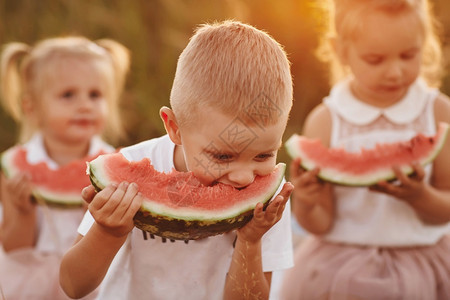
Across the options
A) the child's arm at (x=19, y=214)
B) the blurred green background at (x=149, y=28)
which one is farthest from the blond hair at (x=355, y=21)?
the blurred green background at (x=149, y=28)

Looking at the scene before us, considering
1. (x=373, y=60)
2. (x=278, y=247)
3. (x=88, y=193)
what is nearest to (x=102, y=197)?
(x=88, y=193)

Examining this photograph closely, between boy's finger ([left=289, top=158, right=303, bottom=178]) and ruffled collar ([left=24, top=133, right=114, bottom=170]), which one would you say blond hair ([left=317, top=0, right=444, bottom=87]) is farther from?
ruffled collar ([left=24, top=133, right=114, bottom=170])

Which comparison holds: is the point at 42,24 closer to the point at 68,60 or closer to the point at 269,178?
the point at 68,60

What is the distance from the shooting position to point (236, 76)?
72.6 inches

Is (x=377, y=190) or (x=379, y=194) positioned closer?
(x=377, y=190)

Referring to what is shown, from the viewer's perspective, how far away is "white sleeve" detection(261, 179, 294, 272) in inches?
88.1

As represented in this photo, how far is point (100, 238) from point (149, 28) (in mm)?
4416

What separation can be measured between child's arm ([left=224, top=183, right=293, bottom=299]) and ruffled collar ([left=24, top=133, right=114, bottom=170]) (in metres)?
1.79

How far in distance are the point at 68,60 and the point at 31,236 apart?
99 cm

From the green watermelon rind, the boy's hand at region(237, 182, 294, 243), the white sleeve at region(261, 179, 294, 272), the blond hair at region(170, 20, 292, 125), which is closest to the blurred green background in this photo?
the green watermelon rind

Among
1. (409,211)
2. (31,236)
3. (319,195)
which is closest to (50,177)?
(31,236)

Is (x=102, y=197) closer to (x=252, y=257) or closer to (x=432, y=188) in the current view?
(x=252, y=257)

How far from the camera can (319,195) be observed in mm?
3131

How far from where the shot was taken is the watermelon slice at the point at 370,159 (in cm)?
296
